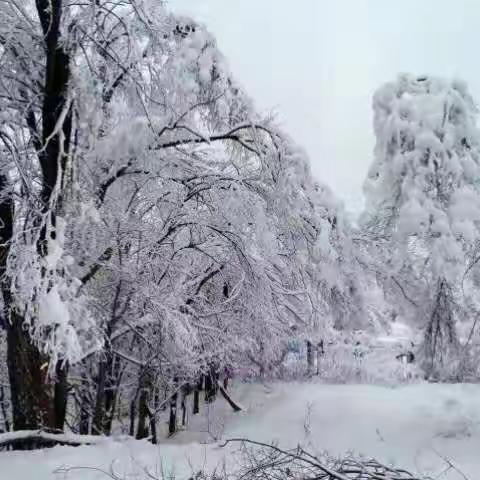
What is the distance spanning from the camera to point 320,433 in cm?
1002

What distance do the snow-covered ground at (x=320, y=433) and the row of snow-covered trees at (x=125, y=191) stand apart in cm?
98

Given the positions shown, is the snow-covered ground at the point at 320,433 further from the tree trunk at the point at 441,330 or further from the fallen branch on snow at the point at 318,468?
the fallen branch on snow at the point at 318,468

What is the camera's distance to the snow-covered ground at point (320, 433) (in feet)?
16.2

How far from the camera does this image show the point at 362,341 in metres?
26.9

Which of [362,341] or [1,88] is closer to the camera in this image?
[1,88]

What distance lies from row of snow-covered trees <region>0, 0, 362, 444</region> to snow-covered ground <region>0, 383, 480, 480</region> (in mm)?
981

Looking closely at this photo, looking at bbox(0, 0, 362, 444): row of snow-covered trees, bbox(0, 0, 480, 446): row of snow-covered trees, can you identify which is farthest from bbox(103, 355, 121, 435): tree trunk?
bbox(0, 0, 362, 444): row of snow-covered trees

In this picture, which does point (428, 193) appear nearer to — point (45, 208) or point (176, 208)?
point (176, 208)

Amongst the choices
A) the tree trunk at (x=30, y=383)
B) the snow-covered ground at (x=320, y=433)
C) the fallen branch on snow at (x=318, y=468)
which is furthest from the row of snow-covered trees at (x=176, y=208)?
the fallen branch on snow at (x=318, y=468)

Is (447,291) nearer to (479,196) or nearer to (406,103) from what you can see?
(479,196)

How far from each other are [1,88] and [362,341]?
23.2 metres

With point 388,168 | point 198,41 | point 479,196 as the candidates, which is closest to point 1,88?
point 198,41

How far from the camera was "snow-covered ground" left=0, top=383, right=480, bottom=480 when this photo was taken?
4.93 meters

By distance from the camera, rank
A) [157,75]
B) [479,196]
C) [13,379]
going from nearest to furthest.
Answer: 1. [157,75]
2. [13,379]
3. [479,196]
